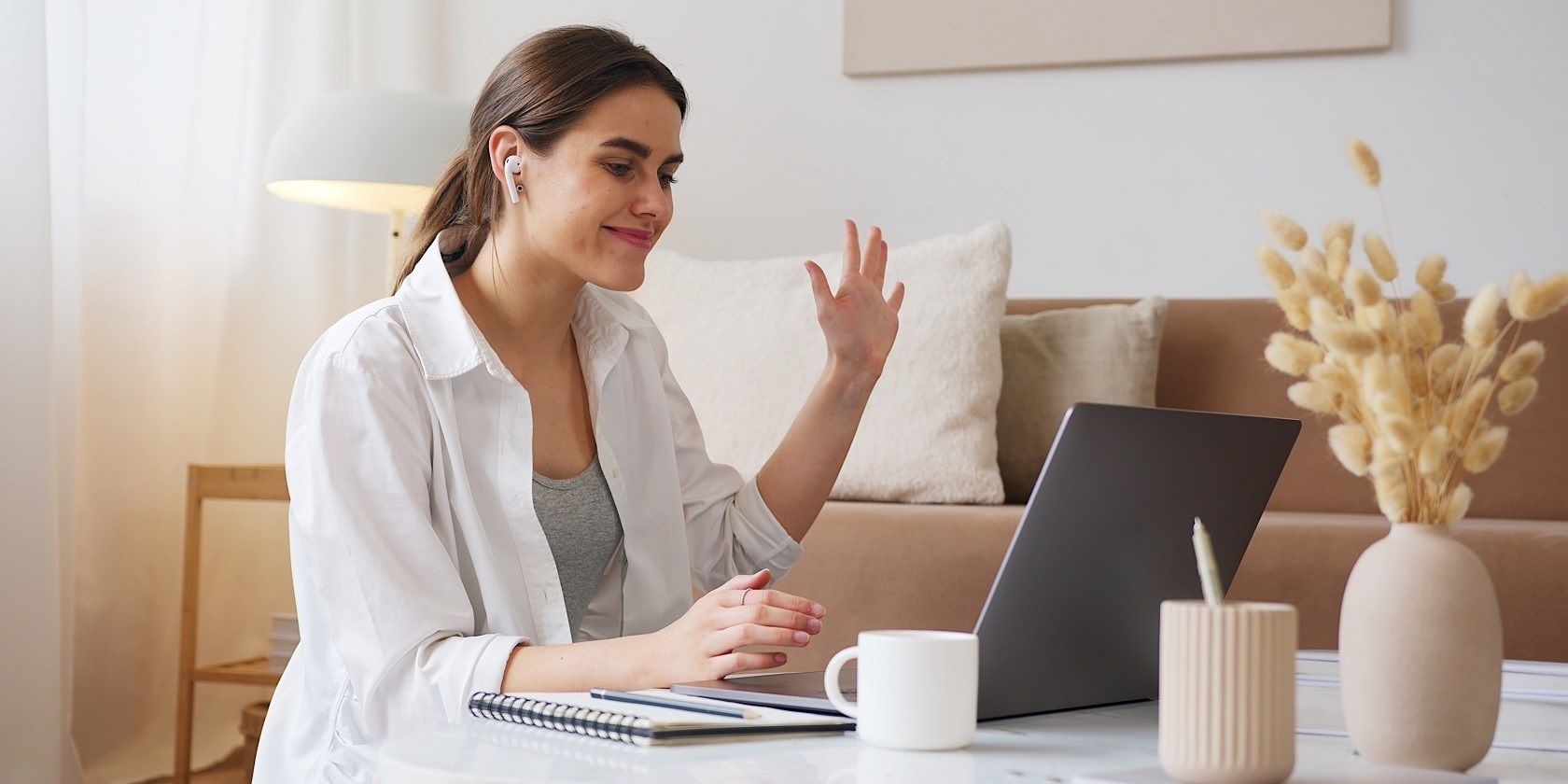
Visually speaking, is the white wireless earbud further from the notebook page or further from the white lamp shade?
the white lamp shade

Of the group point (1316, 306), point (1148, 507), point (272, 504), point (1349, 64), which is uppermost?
point (1349, 64)

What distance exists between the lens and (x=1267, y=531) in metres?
1.95

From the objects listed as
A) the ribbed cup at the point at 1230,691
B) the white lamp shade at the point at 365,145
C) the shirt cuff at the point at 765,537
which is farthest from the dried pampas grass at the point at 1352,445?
the white lamp shade at the point at 365,145

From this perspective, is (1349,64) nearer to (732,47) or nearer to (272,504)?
(732,47)

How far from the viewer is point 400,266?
1506 mm

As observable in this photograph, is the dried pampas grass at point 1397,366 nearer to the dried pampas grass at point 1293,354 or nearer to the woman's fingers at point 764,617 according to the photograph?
the dried pampas grass at point 1293,354

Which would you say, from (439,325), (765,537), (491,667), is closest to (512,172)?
(439,325)

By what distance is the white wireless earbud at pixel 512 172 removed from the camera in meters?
1.46

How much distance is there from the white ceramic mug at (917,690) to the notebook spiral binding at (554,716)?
0.42 ft

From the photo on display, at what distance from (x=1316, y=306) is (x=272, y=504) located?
8.42ft

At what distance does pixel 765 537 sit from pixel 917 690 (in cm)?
78

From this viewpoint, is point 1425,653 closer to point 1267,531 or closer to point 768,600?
point 768,600

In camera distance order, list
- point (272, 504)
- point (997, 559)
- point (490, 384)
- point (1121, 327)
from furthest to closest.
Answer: point (272, 504) < point (1121, 327) < point (997, 559) < point (490, 384)

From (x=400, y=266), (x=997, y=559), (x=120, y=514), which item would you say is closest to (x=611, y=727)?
(x=400, y=266)
